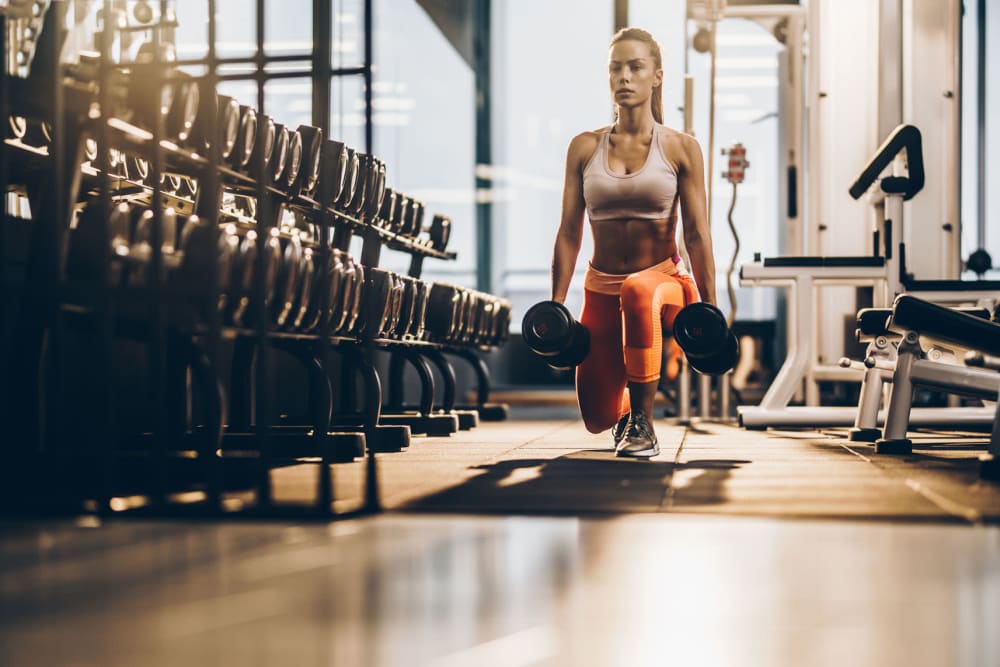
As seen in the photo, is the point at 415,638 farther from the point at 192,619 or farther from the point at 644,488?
the point at 644,488

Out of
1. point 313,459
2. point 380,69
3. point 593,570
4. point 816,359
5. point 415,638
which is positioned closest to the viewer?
point 415,638

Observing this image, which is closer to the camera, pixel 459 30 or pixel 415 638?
pixel 415 638

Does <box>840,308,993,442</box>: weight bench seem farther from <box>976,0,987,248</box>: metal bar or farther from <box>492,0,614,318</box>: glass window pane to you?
<box>492,0,614,318</box>: glass window pane

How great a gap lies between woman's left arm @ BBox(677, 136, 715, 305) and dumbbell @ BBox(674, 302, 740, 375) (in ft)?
0.90

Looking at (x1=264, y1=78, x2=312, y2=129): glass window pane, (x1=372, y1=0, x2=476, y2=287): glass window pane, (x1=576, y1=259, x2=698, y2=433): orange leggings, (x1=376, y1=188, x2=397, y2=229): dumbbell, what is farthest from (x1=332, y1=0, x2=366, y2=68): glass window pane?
(x1=576, y1=259, x2=698, y2=433): orange leggings

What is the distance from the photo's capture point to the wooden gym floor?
1231mm

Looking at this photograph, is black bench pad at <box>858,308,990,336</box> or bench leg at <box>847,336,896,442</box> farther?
bench leg at <box>847,336,896,442</box>

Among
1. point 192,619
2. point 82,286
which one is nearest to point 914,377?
point 82,286

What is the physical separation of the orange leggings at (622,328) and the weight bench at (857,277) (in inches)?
63.0

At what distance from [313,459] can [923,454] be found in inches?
75.1

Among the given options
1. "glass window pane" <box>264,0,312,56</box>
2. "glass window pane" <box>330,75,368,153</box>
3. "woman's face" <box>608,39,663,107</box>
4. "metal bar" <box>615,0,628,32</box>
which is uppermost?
"metal bar" <box>615,0,628,32</box>

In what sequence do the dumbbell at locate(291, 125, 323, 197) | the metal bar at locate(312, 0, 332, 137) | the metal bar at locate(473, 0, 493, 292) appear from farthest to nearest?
1. the metal bar at locate(473, 0, 493, 292)
2. the dumbbell at locate(291, 125, 323, 197)
3. the metal bar at locate(312, 0, 332, 137)

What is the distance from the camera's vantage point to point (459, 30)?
30.2ft

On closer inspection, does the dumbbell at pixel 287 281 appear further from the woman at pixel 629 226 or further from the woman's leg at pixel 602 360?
the woman's leg at pixel 602 360
